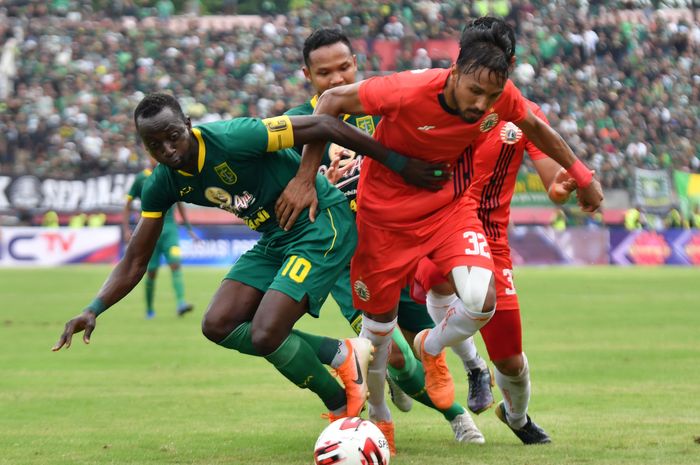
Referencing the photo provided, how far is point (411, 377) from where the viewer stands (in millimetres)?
7812

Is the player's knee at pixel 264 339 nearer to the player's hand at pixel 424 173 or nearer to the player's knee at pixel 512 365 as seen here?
the player's hand at pixel 424 173

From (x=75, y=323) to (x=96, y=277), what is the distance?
2009 centimetres

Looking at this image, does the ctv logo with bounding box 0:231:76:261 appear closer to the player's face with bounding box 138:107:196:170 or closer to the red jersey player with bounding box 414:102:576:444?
the red jersey player with bounding box 414:102:576:444

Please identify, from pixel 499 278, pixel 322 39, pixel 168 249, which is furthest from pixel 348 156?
pixel 168 249

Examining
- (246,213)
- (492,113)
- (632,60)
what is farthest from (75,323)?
(632,60)

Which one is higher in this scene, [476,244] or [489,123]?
[489,123]

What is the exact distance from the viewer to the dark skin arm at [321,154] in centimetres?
653

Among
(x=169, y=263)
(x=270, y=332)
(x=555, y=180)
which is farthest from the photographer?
(x=169, y=263)

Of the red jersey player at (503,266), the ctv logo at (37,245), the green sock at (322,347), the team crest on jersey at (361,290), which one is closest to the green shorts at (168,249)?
the red jersey player at (503,266)

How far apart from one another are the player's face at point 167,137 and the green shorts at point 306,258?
848 mm

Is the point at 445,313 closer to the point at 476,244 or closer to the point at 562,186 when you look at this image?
the point at 476,244

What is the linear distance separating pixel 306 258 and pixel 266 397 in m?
3.75

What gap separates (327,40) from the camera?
7879mm

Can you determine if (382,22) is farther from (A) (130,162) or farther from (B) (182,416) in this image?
(B) (182,416)
